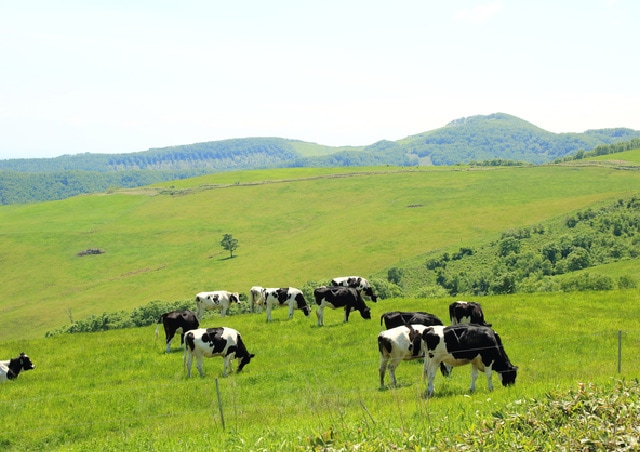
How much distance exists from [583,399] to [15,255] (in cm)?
19897

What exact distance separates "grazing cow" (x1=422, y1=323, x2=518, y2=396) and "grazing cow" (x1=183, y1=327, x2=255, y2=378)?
8.25 m

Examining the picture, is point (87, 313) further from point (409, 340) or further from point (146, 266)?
point (409, 340)

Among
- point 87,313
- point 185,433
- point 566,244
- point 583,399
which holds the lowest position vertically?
point 87,313

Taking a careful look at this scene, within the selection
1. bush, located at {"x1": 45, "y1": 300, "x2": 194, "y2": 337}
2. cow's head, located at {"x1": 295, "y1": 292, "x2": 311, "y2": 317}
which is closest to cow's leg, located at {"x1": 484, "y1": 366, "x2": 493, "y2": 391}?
cow's head, located at {"x1": 295, "y1": 292, "x2": 311, "y2": 317}

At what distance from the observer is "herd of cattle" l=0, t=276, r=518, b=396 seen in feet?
59.1

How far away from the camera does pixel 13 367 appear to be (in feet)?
80.4

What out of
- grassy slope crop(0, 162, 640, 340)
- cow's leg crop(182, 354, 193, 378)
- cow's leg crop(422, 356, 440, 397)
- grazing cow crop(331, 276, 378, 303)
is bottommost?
grassy slope crop(0, 162, 640, 340)

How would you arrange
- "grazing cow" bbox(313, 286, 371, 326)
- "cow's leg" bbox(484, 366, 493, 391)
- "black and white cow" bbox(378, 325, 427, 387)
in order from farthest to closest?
1. "grazing cow" bbox(313, 286, 371, 326)
2. "black and white cow" bbox(378, 325, 427, 387)
3. "cow's leg" bbox(484, 366, 493, 391)

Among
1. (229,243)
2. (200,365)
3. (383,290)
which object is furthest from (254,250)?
(200,365)

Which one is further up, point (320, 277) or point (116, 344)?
point (116, 344)

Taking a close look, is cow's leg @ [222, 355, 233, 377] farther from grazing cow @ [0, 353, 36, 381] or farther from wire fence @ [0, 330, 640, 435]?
grazing cow @ [0, 353, 36, 381]

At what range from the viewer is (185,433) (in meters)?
14.6

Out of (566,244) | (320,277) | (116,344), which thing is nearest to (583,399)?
(116,344)

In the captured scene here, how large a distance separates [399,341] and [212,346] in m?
7.52
